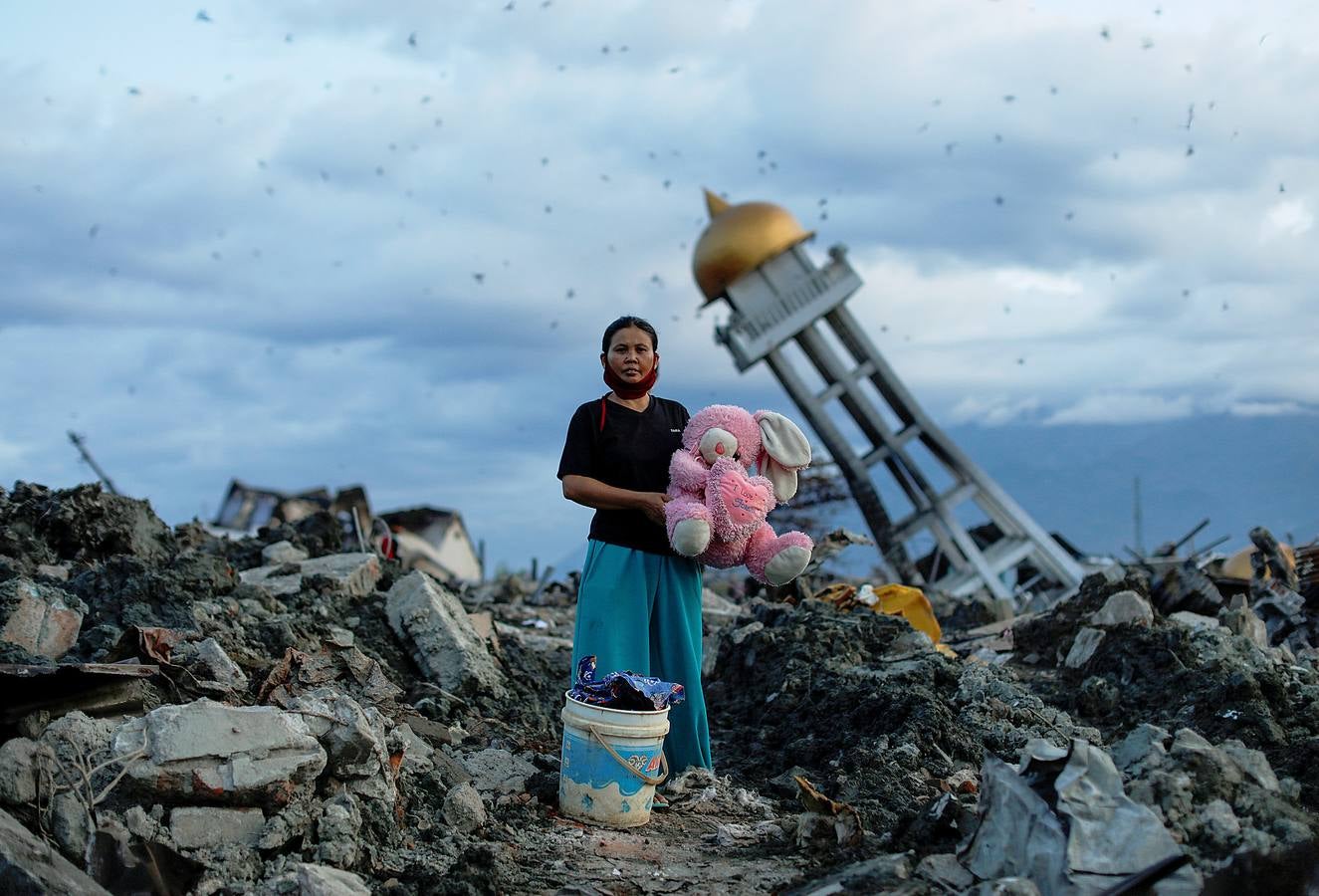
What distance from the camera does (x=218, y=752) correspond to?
4.27 meters

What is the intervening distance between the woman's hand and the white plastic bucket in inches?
32.9

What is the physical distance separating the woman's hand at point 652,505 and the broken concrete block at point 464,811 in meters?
1.40

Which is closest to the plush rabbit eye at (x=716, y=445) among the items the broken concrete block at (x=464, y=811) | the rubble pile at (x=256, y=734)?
the rubble pile at (x=256, y=734)

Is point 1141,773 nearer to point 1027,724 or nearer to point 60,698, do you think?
point 1027,724

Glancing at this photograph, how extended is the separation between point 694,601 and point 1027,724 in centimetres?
218

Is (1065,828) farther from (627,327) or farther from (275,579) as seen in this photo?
(275,579)

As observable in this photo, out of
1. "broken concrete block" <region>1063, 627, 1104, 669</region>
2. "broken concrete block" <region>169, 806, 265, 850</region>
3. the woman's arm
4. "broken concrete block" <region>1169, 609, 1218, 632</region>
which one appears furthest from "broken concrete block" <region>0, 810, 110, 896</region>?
"broken concrete block" <region>1169, 609, 1218, 632</region>

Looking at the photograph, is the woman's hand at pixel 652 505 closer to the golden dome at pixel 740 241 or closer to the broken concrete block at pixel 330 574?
the broken concrete block at pixel 330 574

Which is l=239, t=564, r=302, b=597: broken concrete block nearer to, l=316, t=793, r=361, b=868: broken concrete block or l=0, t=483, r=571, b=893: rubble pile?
l=0, t=483, r=571, b=893: rubble pile

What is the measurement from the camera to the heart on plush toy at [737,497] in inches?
207

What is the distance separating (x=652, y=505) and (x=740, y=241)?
24472mm

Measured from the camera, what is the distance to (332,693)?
4914 mm

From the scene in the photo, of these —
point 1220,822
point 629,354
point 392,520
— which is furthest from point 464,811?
point 392,520

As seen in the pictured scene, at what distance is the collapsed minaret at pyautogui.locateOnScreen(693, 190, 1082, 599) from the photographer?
29062 mm
